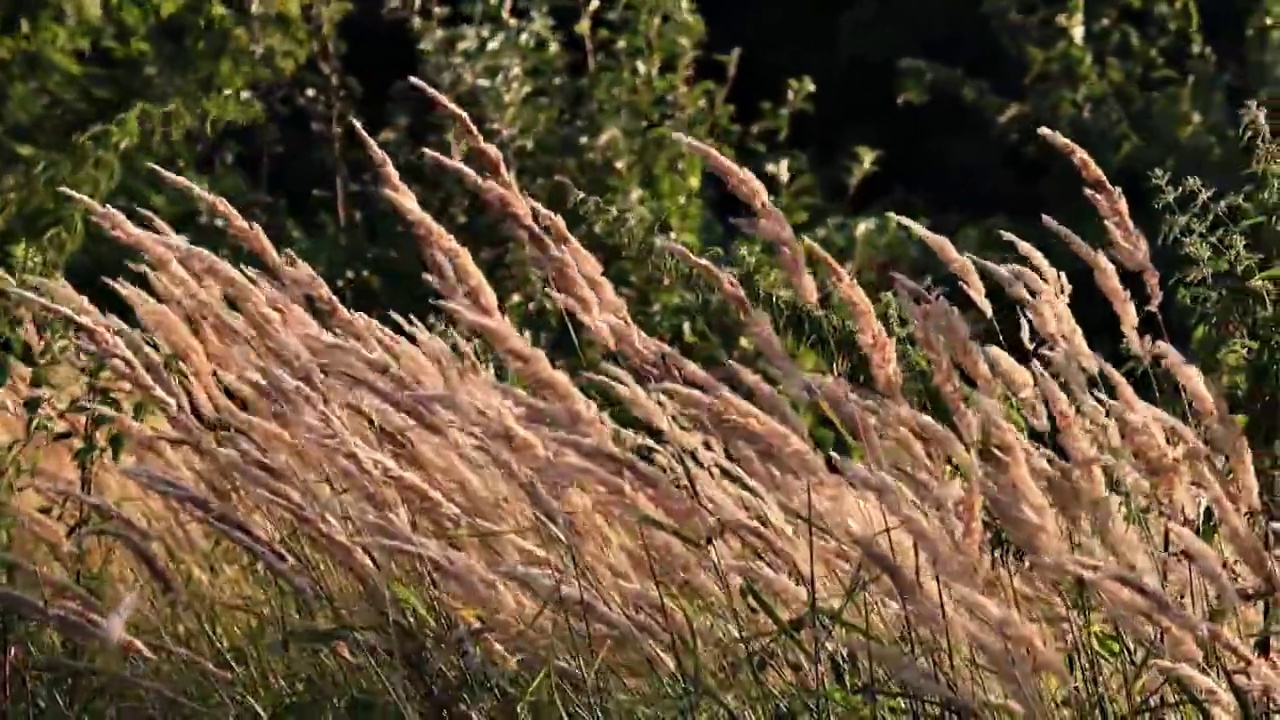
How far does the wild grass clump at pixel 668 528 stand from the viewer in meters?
2.44

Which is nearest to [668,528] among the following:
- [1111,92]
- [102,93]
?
[102,93]

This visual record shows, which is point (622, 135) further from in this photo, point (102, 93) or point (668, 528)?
point (668, 528)

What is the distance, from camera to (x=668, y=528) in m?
2.71

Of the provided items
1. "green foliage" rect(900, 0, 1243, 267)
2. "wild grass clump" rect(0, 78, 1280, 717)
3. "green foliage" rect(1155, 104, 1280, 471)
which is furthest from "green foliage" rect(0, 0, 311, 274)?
"green foliage" rect(1155, 104, 1280, 471)

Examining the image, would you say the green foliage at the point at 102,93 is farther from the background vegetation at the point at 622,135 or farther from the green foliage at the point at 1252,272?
the green foliage at the point at 1252,272

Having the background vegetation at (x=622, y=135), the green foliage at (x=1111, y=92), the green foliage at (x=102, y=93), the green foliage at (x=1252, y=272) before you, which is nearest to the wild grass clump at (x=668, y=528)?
the green foliage at (x=1252, y=272)

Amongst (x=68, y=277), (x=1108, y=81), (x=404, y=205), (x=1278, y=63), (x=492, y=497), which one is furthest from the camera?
(x=1108, y=81)

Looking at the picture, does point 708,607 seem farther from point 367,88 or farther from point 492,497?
point 367,88

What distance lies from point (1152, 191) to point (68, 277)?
12.3 feet

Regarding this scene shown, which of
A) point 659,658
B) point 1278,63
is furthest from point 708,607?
point 1278,63

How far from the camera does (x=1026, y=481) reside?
2.38 m

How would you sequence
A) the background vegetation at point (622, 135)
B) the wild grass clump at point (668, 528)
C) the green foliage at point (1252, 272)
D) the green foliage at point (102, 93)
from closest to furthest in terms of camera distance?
the wild grass clump at point (668, 528), the green foliage at point (1252, 272), the green foliage at point (102, 93), the background vegetation at point (622, 135)

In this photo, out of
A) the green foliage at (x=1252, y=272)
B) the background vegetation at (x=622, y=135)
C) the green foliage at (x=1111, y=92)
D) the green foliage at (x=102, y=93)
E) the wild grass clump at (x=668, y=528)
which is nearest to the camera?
the wild grass clump at (x=668, y=528)

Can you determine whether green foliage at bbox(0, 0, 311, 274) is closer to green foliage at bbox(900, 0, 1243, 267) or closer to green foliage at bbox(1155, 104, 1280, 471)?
green foliage at bbox(900, 0, 1243, 267)
